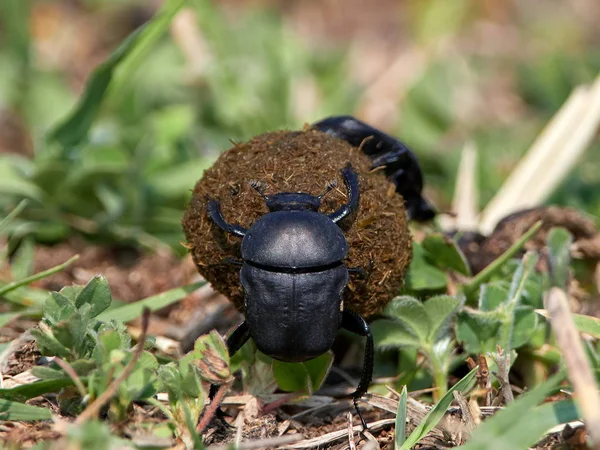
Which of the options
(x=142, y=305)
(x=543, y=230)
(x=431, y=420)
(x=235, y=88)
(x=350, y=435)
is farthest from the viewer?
(x=235, y=88)

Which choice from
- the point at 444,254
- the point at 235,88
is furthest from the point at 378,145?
the point at 235,88

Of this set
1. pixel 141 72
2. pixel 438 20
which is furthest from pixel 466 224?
pixel 438 20

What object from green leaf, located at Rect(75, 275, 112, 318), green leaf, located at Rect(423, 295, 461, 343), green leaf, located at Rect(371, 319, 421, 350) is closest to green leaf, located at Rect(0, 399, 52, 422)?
green leaf, located at Rect(75, 275, 112, 318)

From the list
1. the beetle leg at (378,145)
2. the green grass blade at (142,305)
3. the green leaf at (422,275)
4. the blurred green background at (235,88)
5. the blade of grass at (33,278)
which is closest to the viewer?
the blade of grass at (33,278)

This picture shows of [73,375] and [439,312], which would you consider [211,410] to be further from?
[439,312]

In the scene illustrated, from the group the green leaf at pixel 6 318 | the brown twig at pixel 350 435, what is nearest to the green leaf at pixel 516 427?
the brown twig at pixel 350 435

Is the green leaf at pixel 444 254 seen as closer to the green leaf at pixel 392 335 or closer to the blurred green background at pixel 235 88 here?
the green leaf at pixel 392 335
